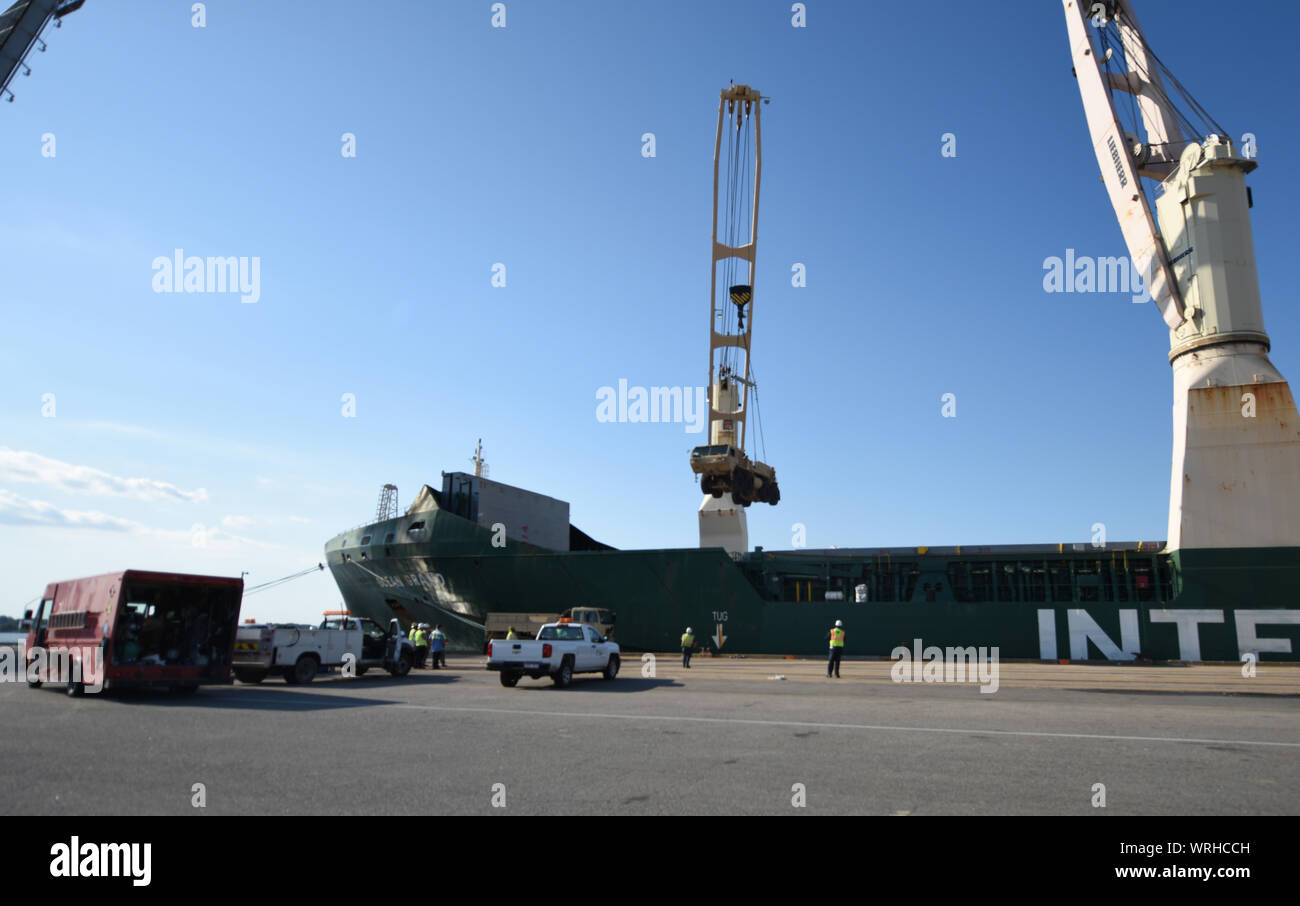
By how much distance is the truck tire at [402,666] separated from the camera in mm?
21750

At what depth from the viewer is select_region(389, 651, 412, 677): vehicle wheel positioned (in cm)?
2175

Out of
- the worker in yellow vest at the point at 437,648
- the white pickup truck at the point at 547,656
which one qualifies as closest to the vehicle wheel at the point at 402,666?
the worker in yellow vest at the point at 437,648

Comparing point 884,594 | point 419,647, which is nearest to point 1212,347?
point 884,594

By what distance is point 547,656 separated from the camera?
60.6ft

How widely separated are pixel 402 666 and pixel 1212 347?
3018cm

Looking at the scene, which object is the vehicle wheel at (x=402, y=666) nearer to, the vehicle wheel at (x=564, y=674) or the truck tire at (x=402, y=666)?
the truck tire at (x=402, y=666)

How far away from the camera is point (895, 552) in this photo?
3356cm

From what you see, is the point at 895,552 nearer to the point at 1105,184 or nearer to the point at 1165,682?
the point at 1165,682

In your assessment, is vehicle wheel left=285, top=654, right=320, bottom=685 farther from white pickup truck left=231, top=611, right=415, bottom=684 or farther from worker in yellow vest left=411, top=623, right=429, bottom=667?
worker in yellow vest left=411, top=623, right=429, bottom=667

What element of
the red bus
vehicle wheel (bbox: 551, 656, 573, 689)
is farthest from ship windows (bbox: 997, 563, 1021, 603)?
the red bus

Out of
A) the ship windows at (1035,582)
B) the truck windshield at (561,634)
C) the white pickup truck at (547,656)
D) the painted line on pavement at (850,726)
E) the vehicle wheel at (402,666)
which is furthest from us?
the ship windows at (1035,582)

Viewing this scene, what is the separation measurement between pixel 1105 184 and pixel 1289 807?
31.7 m
